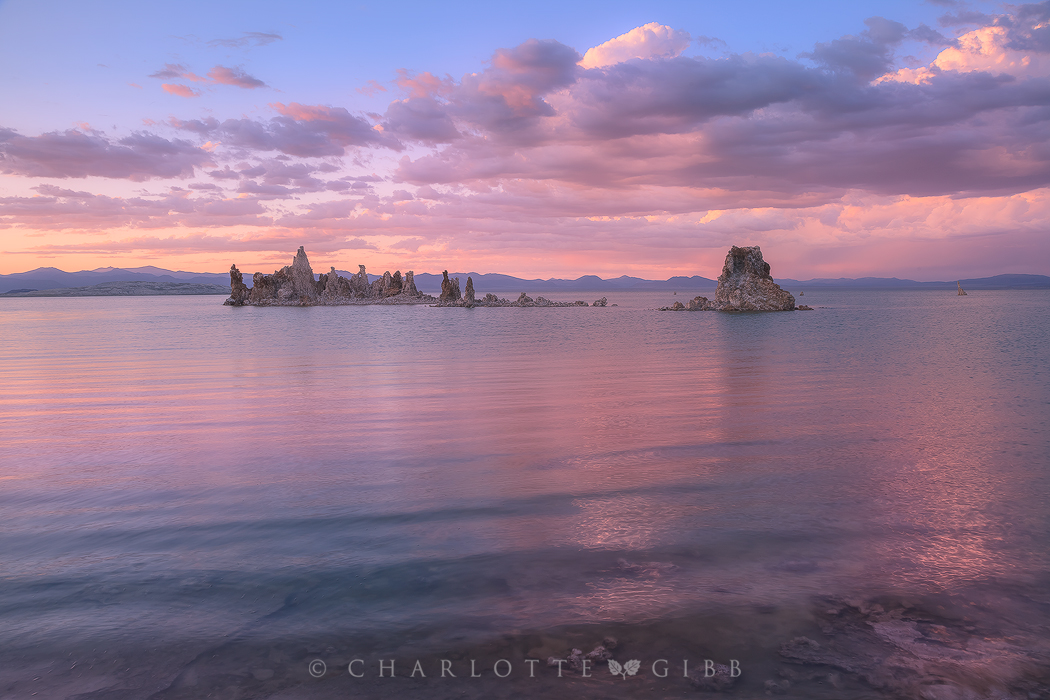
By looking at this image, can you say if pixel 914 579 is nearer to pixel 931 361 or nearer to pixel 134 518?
pixel 134 518

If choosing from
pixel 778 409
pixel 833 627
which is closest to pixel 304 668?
pixel 833 627

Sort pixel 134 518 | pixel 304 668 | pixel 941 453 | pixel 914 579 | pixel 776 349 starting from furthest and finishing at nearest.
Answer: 1. pixel 776 349
2. pixel 941 453
3. pixel 134 518
4. pixel 914 579
5. pixel 304 668

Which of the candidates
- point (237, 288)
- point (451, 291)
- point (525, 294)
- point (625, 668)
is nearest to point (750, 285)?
point (525, 294)

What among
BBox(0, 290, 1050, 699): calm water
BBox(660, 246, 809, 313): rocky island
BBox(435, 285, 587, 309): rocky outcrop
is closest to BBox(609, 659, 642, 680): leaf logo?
BBox(0, 290, 1050, 699): calm water

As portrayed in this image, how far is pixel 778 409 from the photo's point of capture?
56.2ft

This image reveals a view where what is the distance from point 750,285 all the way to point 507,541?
109158mm

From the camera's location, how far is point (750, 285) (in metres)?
107

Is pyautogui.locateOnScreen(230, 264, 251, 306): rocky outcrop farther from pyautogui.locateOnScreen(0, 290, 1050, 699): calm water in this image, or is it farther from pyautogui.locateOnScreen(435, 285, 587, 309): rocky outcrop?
pyautogui.locateOnScreen(0, 290, 1050, 699): calm water

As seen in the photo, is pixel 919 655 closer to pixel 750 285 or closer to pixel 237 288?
pixel 750 285

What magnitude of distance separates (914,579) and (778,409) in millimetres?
11149

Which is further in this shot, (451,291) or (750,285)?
(451,291)

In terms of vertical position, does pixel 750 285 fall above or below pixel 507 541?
→ above

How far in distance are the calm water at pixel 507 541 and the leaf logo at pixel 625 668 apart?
9 centimetres

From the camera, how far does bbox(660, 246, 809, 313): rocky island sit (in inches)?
4198
